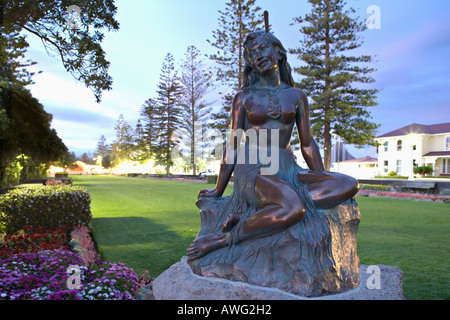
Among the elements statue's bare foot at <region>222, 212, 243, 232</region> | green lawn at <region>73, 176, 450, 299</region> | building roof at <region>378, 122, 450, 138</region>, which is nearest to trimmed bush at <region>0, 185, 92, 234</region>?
green lawn at <region>73, 176, 450, 299</region>

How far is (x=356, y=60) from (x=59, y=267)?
792 inches

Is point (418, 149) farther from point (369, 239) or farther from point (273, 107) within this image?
point (273, 107)

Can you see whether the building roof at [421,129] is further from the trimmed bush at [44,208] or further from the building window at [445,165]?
the trimmed bush at [44,208]

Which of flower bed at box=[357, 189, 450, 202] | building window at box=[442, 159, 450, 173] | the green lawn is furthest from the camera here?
building window at box=[442, 159, 450, 173]

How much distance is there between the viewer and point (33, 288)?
2.91 m

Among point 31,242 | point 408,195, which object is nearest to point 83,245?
point 31,242

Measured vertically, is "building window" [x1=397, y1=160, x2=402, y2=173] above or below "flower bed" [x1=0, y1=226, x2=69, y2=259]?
above

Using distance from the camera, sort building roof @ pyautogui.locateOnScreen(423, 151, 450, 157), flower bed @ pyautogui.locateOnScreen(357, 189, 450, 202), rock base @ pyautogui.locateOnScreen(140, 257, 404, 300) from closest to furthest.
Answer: rock base @ pyautogui.locateOnScreen(140, 257, 404, 300) < flower bed @ pyautogui.locateOnScreen(357, 189, 450, 202) < building roof @ pyautogui.locateOnScreen(423, 151, 450, 157)

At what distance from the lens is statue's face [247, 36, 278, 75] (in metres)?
2.96

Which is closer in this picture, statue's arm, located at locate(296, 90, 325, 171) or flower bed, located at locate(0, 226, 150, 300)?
flower bed, located at locate(0, 226, 150, 300)

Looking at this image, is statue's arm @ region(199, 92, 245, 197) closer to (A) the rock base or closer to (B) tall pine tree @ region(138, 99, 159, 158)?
(A) the rock base

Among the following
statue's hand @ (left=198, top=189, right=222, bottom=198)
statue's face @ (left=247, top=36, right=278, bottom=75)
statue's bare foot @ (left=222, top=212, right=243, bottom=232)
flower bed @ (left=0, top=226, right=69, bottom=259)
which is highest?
statue's face @ (left=247, top=36, right=278, bottom=75)

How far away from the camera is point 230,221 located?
2795 mm
